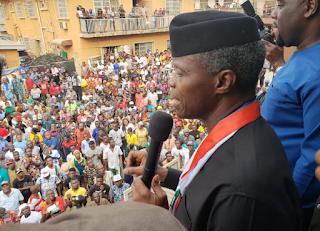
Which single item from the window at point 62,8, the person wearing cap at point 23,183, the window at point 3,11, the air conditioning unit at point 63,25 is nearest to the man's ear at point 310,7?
the person wearing cap at point 23,183

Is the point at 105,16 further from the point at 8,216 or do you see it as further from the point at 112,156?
the point at 8,216

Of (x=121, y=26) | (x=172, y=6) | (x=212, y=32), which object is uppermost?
(x=172, y=6)

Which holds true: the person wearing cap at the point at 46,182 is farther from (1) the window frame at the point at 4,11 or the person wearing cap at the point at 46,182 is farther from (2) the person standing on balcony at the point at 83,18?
(1) the window frame at the point at 4,11

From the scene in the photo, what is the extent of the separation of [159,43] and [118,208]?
71.8ft

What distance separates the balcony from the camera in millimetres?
16672

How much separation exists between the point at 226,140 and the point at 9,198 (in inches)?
232

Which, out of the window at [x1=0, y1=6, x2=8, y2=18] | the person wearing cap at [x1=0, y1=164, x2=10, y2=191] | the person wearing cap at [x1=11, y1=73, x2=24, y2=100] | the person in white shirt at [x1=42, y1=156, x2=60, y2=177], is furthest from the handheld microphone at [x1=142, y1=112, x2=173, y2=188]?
the window at [x1=0, y1=6, x2=8, y2=18]

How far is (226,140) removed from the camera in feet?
3.94

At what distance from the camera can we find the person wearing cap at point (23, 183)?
5.95 m

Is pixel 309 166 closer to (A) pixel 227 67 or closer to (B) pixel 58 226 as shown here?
(A) pixel 227 67

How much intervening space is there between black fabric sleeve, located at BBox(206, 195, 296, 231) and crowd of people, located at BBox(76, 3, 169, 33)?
57.5ft

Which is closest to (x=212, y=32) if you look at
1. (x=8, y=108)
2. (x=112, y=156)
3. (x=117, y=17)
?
(x=112, y=156)

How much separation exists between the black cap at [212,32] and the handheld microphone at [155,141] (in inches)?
17.9

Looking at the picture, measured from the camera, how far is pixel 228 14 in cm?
129
